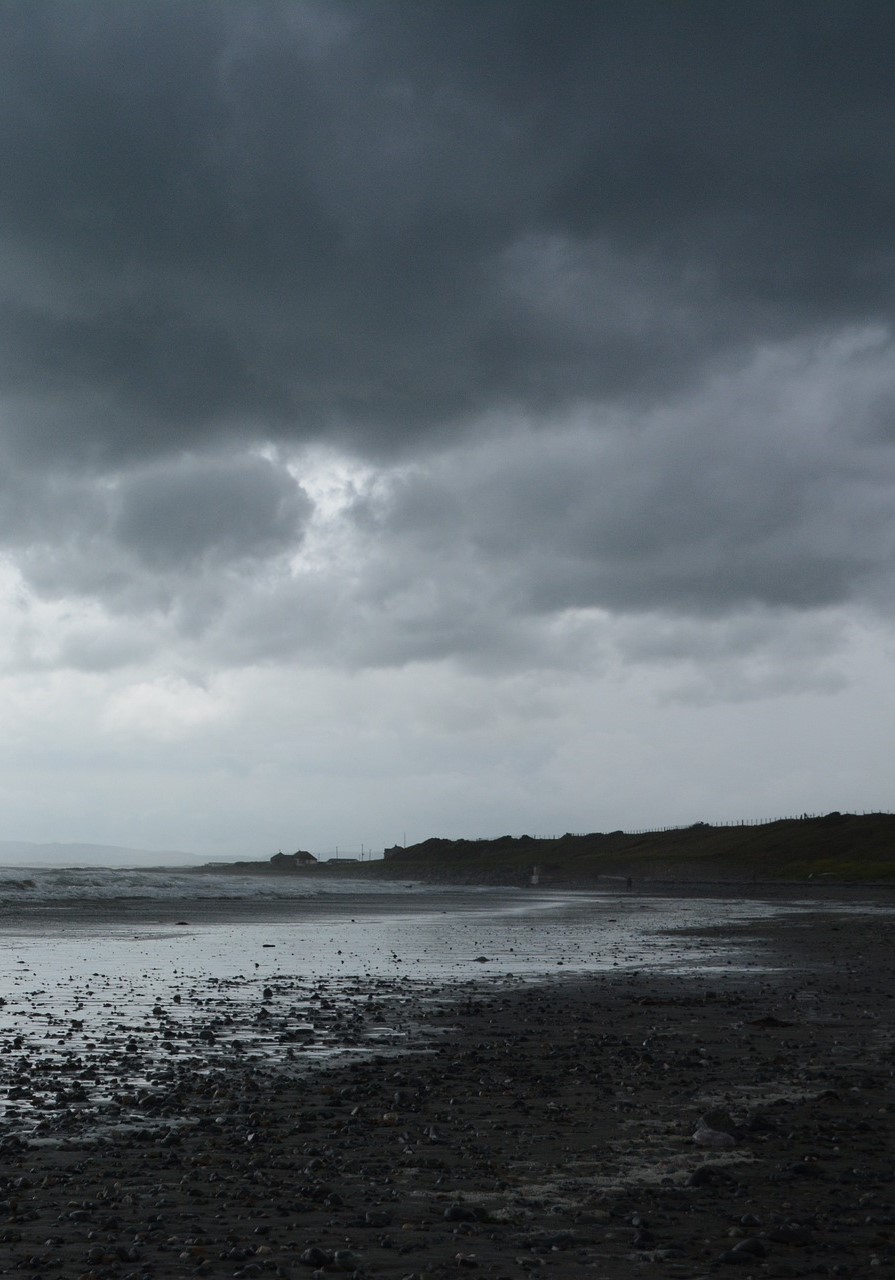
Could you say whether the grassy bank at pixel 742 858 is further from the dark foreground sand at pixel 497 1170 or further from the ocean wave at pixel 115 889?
the dark foreground sand at pixel 497 1170

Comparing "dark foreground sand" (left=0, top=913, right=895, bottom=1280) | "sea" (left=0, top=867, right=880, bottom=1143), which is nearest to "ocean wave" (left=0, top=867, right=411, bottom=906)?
"sea" (left=0, top=867, right=880, bottom=1143)

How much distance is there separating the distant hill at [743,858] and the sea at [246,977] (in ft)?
195

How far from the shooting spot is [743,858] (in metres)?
141

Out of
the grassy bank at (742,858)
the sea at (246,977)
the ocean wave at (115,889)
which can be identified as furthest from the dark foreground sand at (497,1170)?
the grassy bank at (742,858)

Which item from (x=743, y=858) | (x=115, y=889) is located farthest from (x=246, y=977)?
(x=743, y=858)

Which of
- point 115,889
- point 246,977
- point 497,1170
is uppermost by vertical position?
point 497,1170

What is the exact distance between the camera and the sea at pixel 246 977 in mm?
15688

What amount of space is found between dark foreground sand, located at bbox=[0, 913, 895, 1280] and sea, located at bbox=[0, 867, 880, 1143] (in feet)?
4.44

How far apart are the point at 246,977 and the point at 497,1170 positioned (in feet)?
62.8

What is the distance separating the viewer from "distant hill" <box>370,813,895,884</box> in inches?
4776

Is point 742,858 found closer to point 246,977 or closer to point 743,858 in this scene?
point 743,858

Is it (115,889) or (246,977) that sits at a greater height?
(246,977)

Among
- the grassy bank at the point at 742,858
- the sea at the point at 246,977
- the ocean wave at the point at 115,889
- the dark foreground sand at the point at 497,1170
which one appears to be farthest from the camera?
the grassy bank at the point at 742,858

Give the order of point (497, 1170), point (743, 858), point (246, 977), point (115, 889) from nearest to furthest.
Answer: point (497, 1170) < point (246, 977) < point (115, 889) < point (743, 858)
